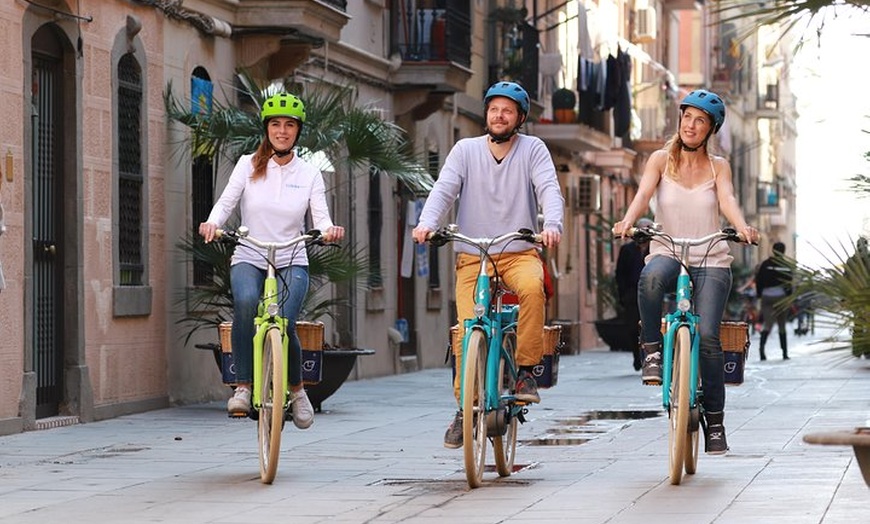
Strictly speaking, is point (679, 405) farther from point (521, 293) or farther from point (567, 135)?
point (567, 135)

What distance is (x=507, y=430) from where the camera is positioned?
10883mm

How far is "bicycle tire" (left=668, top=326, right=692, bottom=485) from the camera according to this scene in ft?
33.7

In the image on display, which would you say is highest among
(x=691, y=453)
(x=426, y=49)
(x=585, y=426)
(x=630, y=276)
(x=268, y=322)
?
(x=426, y=49)

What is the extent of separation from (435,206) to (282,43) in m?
10.8

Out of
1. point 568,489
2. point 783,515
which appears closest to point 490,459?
Result: point 568,489

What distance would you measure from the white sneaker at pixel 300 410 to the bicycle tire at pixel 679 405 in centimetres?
188

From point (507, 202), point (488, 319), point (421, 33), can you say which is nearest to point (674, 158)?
point (507, 202)

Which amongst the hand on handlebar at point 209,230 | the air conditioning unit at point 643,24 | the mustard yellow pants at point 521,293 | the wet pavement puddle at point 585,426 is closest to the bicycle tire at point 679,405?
the mustard yellow pants at point 521,293

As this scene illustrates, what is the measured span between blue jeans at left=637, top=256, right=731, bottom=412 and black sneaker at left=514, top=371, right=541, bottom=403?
60 cm

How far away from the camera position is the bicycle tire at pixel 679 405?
10.3 m

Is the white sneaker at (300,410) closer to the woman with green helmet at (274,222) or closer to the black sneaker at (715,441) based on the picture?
the woman with green helmet at (274,222)

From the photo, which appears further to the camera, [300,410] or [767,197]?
[767,197]

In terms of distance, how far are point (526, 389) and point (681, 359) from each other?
0.81m

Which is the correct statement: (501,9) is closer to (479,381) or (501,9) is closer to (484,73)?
(484,73)
